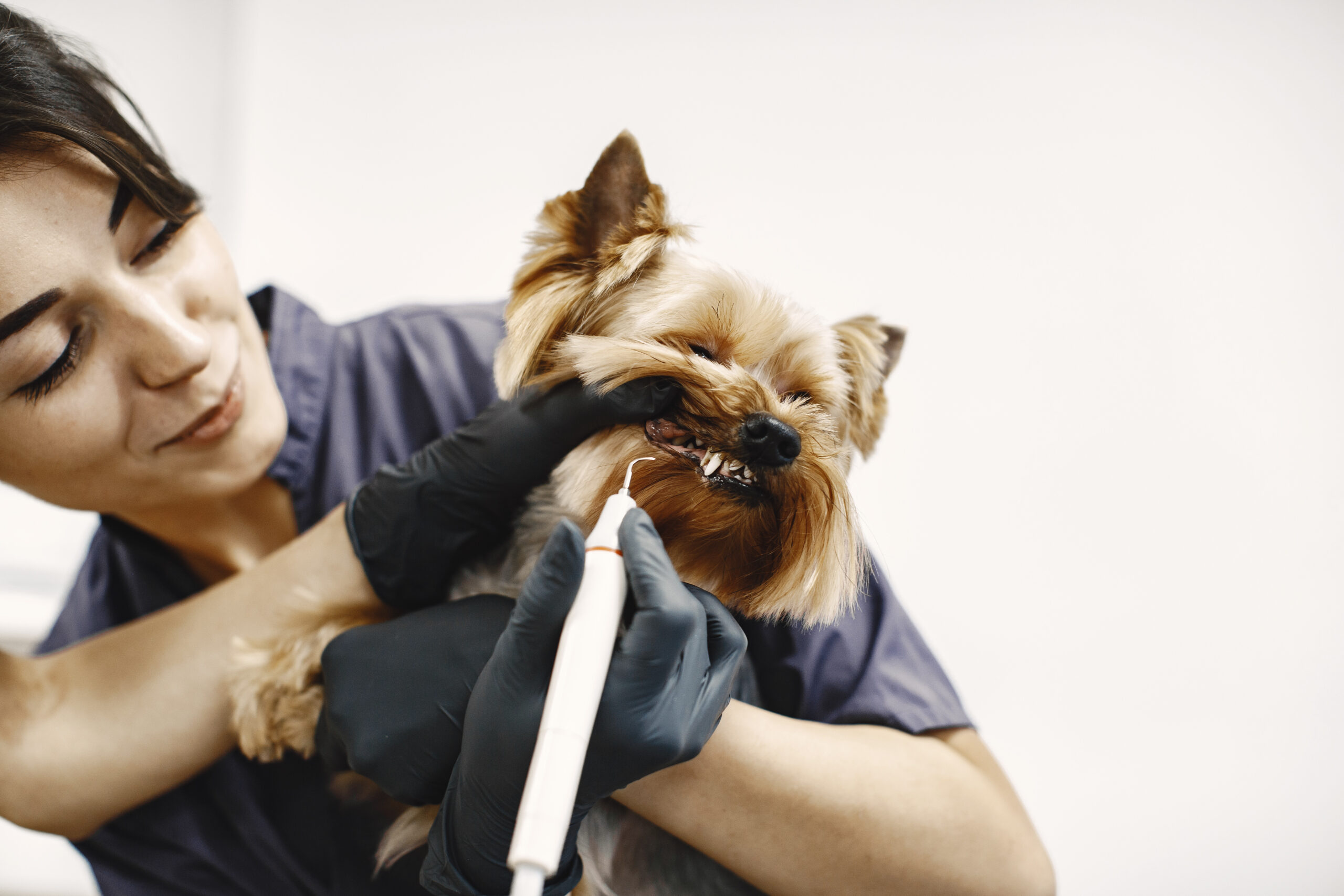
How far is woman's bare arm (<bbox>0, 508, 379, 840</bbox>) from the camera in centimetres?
109

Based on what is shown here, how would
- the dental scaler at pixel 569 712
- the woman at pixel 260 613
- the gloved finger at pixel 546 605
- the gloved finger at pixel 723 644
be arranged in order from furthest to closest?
the woman at pixel 260 613
the gloved finger at pixel 723 644
the gloved finger at pixel 546 605
the dental scaler at pixel 569 712

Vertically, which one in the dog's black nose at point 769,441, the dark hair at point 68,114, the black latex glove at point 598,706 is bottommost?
→ the black latex glove at point 598,706

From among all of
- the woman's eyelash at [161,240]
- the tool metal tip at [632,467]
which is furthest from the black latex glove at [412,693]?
the woman's eyelash at [161,240]

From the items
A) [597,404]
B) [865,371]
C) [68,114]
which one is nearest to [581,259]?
[597,404]

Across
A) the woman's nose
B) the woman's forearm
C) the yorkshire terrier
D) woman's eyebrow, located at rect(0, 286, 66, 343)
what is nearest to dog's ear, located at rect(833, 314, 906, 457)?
the yorkshire terrier

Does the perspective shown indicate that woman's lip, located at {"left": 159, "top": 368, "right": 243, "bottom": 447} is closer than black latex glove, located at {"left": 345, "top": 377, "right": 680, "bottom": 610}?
No

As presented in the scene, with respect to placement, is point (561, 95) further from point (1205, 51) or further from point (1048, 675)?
point (1048, 675)

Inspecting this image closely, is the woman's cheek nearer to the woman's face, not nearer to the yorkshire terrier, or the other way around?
the woman's face

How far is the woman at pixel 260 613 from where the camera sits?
2.93ft

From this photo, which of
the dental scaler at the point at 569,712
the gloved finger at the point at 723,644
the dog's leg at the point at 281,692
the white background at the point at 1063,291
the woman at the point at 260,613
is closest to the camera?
the dental scaler at the point at 569,712

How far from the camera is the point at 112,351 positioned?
3.16ft

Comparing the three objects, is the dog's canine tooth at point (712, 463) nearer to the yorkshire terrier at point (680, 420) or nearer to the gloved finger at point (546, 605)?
the yorkshire terrier at point (680, 420)

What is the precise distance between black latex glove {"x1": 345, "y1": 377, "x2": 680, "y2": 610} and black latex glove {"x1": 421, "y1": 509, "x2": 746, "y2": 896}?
31cm

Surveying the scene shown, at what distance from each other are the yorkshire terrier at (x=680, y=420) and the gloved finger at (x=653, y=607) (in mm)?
176
